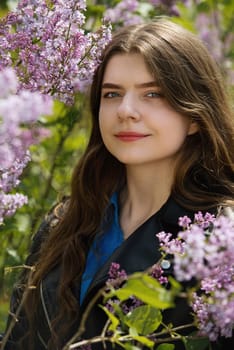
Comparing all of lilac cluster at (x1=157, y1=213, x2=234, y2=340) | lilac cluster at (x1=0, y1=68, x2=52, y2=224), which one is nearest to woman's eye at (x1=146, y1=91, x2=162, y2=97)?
lilac cluster at (x1=157, y1=213, x2=234, y2=340)

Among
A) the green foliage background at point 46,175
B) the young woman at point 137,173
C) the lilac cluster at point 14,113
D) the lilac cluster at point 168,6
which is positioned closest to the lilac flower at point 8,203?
the lilac cluster at point 14,113

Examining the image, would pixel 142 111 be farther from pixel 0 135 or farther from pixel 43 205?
pixel 43 205

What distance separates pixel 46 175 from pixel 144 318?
1.87 m

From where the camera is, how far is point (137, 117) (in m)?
1.86

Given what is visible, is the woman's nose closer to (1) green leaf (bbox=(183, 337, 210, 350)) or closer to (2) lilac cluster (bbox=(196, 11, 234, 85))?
(1) green leaf (bbox=(183, 337, 210, 350))

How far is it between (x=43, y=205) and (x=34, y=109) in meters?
1.85

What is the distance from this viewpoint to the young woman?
191cm

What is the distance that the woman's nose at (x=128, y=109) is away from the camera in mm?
1846

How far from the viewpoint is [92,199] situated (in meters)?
2.25

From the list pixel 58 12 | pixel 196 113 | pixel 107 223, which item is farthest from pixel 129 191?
pixel 58 12

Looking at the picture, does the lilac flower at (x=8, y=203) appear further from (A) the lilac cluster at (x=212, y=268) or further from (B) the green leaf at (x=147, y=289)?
(B) the green leaf at (x=147, y=289)

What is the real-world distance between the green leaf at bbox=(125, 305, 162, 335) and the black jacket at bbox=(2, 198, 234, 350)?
45 cm

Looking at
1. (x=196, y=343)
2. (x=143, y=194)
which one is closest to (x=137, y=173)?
(x=143, y=194)

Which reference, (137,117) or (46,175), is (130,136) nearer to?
(137,117)
